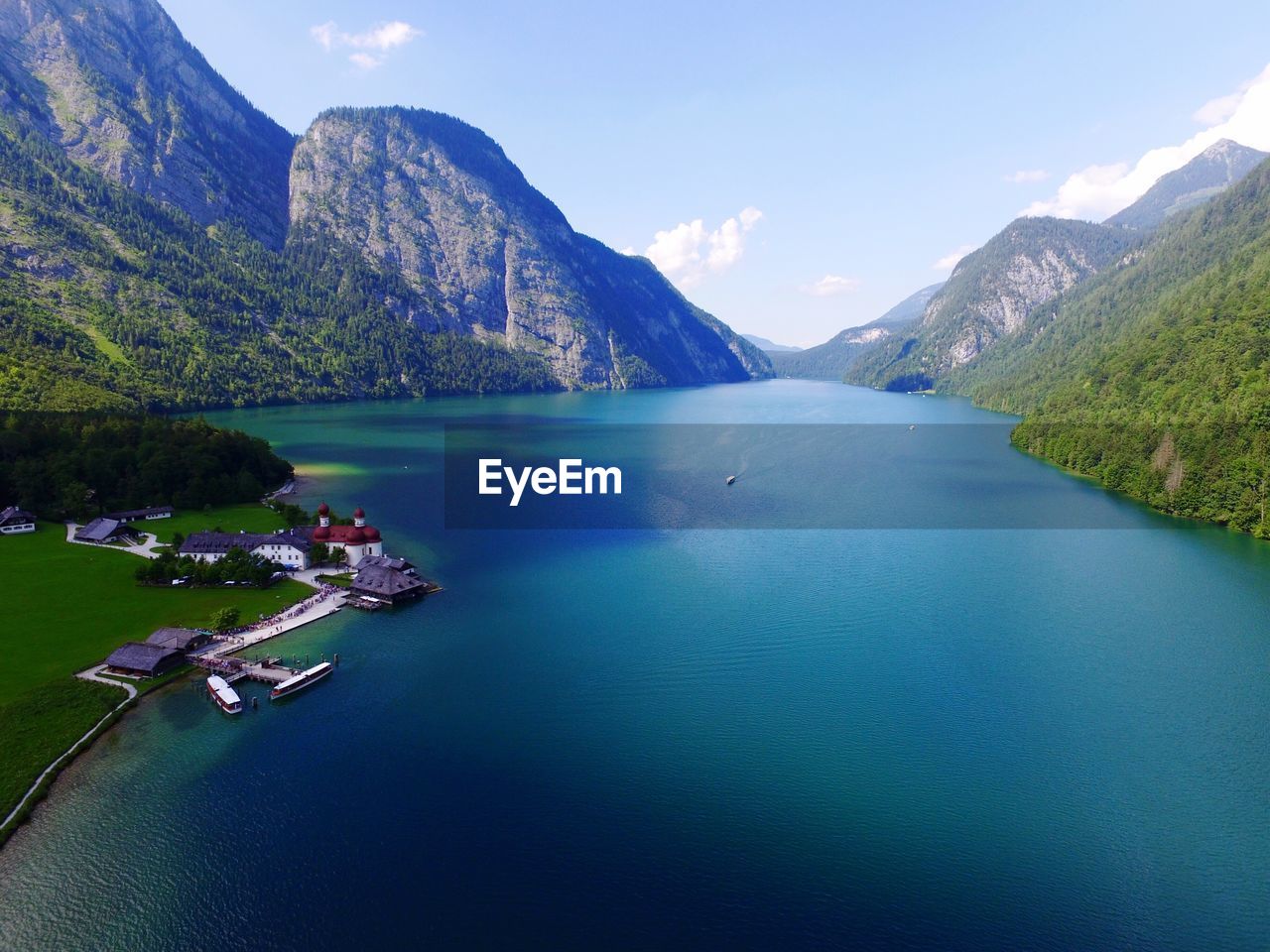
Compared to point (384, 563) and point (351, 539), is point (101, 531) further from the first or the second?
point (384, 563)

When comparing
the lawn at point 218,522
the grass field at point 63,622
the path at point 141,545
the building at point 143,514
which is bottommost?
the grass field at point 63,622

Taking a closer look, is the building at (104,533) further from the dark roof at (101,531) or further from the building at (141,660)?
the building at (141,660)

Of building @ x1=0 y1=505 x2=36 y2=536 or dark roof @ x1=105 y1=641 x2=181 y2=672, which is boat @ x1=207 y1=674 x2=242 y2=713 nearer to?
dark roof @ x1=105 y1=641 x2=181 y2=672

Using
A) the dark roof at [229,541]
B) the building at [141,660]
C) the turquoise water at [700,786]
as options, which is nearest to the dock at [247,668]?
the building at [141,660]

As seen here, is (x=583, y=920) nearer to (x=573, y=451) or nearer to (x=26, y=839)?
(x=26, y=839)

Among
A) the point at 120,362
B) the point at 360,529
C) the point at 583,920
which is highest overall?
the point at 120,362

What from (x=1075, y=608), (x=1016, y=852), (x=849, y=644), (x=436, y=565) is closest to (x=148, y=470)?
(x=436, y=565)
